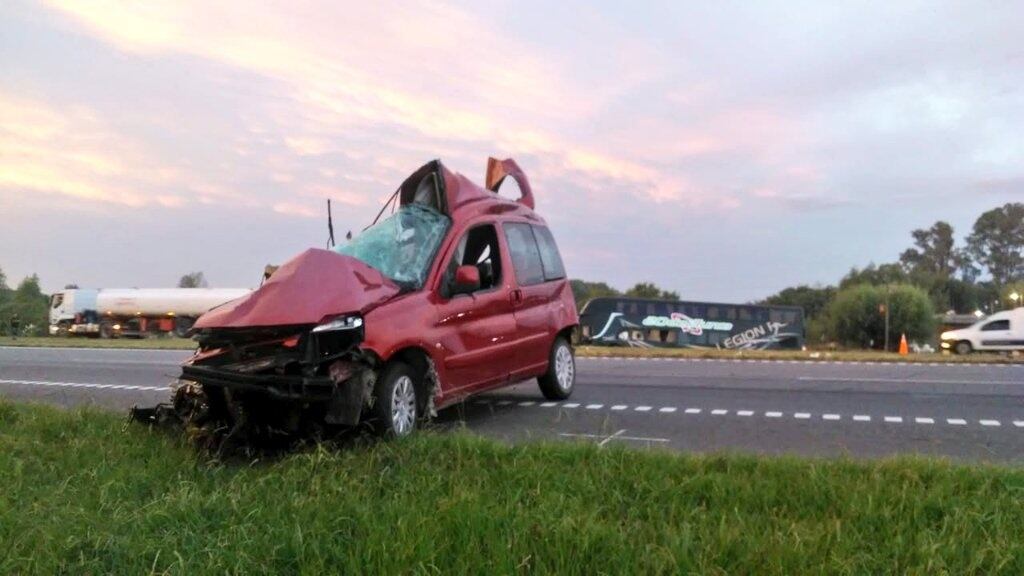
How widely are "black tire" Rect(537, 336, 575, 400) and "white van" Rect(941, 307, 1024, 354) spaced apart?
112ft

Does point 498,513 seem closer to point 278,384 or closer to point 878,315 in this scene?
point 278,384

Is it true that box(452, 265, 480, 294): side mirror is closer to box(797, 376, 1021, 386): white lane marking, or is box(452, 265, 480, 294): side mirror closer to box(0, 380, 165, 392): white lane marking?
box(0, 380, 165, 392): white lane marking

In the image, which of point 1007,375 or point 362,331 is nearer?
point 362,331

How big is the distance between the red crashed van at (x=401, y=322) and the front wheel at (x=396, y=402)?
1 cm

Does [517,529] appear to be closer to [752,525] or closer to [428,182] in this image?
[752,525]

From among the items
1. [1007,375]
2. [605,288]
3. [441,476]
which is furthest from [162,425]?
[605,288]

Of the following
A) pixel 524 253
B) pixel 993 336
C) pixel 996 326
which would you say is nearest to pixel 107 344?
pixel 524 253

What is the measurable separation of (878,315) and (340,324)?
77.1 m

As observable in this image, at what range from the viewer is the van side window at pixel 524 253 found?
8.98 meters

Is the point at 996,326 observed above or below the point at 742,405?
above

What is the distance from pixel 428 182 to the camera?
27.3 feet

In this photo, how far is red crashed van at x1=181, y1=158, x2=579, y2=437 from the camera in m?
6.11

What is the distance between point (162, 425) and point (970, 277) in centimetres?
11338

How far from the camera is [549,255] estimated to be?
995 cm
